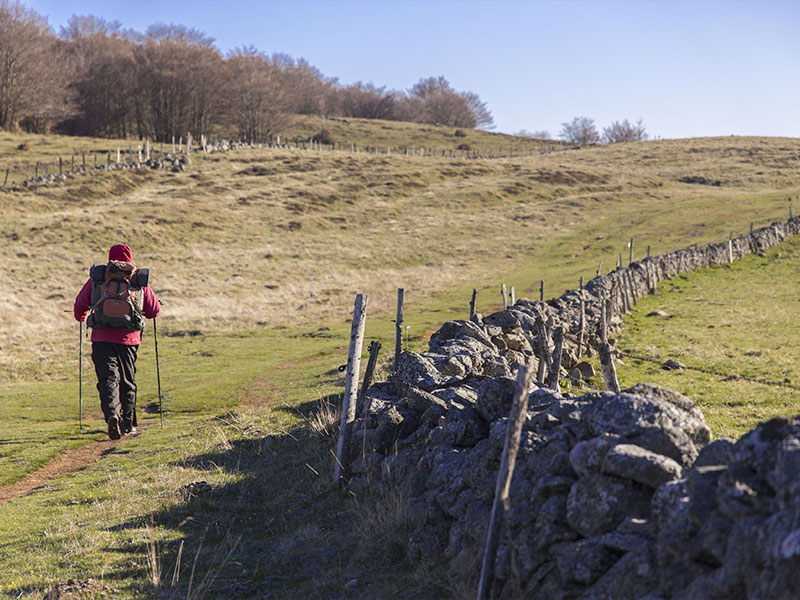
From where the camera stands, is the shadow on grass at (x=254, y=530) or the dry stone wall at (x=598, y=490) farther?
the shadow on grass at (x=254, y=530)

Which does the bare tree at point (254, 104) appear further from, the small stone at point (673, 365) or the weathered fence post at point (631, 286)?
the small stone at point (673, 365)

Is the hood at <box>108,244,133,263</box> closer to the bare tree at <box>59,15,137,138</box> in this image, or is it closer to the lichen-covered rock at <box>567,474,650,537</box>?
the lichen-covered rock at <box>567,474,650,537</box>

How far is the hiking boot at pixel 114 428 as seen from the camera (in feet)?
37.8

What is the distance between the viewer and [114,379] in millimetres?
11453

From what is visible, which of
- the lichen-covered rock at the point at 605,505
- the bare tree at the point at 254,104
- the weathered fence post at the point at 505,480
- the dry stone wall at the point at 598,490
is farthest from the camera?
the bare tree at the point at 254,104

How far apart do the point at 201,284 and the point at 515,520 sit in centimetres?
3605

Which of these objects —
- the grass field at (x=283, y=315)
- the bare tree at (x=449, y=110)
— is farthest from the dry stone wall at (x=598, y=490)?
the bare tree at (x=449, y=110)

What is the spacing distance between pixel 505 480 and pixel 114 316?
28.1 feet

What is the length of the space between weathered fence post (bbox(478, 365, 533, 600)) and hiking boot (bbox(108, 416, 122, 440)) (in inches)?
340

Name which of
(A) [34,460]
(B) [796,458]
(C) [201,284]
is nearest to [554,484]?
(B) [796,458]

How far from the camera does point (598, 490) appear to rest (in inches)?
187

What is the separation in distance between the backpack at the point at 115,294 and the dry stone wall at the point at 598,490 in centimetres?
506

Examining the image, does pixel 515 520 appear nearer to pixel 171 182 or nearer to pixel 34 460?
pixel 34 460

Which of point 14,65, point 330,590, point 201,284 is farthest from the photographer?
point 14,65
